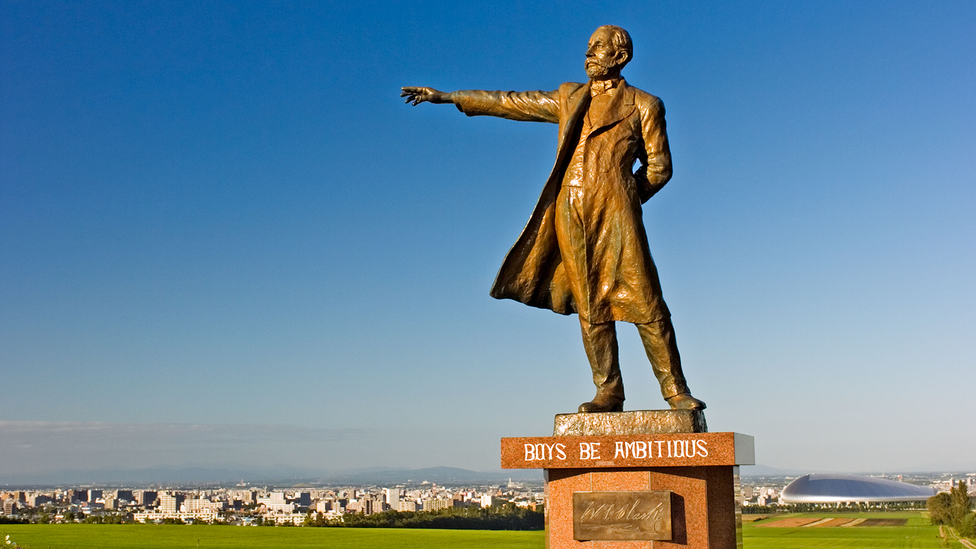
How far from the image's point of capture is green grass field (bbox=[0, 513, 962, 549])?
93.9 ft

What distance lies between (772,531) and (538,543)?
1171 centimetres

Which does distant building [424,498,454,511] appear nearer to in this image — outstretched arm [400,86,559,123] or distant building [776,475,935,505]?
outstretched arm [400,86,559,123]

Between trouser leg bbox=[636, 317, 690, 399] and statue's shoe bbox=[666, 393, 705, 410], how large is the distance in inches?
2.3

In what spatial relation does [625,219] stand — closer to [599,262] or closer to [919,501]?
[599,262]

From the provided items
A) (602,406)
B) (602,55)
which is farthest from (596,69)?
(602,406)

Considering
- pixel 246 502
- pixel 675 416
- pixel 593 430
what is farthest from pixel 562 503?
pixel 246 502

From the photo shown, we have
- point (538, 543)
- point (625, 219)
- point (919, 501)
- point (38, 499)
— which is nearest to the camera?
point (625, 219)

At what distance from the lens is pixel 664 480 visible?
21.5 feet

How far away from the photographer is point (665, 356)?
7.19 m

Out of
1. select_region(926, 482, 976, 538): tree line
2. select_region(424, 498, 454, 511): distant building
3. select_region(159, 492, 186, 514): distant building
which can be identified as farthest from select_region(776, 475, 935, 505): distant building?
select_region(159, 492, 186, 514): distant building

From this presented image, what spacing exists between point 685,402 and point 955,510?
48425 mm

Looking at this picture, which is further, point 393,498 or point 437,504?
point 393,498

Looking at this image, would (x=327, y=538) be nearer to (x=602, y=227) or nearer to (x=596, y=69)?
(x=602, y=227)
